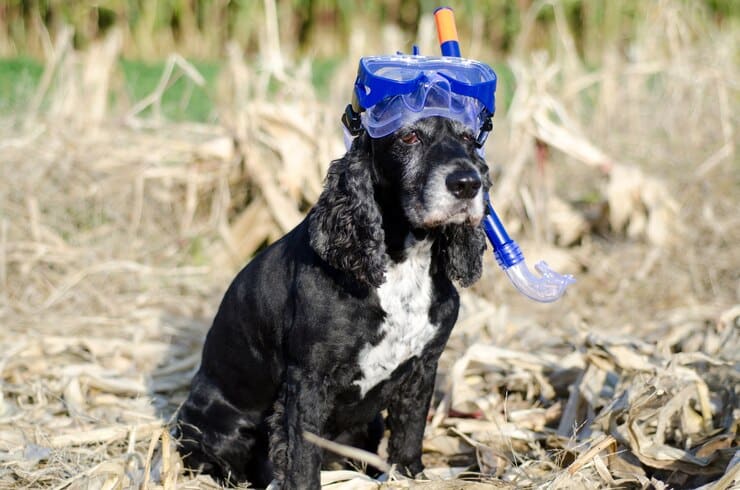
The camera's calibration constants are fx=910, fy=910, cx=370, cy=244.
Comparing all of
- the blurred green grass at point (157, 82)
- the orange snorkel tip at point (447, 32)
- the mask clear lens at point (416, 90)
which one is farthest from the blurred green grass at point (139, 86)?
the mask clear lens at point (416, 90)

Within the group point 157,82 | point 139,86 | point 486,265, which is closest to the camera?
point 486,265

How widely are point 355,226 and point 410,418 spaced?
885mm

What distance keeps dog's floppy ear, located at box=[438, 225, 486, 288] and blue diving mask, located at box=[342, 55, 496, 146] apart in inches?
15.3

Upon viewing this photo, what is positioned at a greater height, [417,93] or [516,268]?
[417,93]

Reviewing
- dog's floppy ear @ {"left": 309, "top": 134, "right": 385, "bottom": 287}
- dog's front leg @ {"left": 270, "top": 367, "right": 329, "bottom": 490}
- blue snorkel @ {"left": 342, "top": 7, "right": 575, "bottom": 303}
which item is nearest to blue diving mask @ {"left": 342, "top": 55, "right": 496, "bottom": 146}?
blue snorkel @ {"left": 342, "top": 7, "right": 575, "bottom": 303}

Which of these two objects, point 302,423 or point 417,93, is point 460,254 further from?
point 302,423

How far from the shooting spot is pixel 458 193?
9.23 ft

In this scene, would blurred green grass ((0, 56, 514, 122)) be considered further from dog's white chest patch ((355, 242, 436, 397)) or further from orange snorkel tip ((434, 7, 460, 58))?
dog's white chest patch ((355, 242, 436, 397))

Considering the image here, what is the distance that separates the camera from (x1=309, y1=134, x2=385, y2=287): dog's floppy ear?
9.83 ft

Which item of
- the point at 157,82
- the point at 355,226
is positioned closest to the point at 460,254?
the point at 355,226

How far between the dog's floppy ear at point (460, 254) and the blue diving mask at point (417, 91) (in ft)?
1.27

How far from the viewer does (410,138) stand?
293 centimetres

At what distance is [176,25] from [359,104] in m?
16.9

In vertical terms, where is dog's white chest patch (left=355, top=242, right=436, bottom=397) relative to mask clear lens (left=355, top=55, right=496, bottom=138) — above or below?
below
